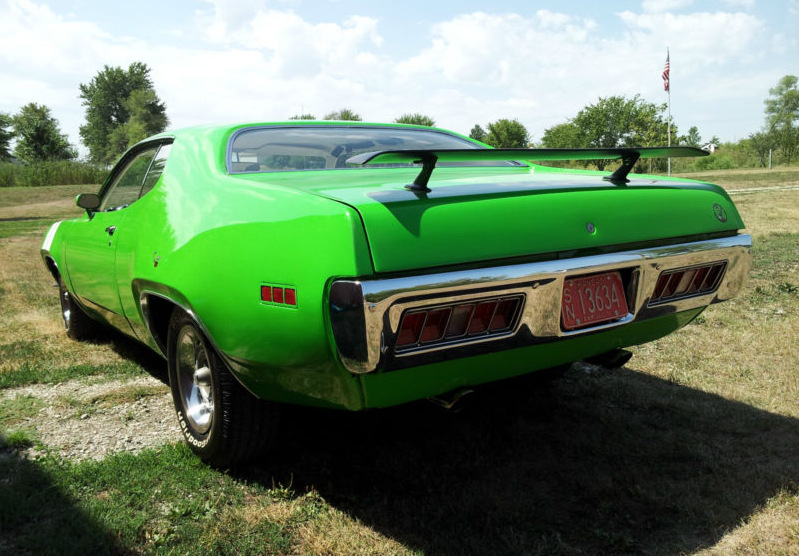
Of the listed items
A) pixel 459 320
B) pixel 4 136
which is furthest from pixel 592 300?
pixel 4 136

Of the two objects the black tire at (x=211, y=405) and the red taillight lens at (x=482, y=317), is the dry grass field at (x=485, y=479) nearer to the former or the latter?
the black tire at (x=211, y=405)

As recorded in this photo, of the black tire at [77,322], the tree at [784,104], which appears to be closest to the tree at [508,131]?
the tree at [784,104]

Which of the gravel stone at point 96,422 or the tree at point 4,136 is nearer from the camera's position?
the gravel stone at point 96,422

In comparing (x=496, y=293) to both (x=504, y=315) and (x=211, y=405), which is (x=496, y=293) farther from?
(x=211, y=405)

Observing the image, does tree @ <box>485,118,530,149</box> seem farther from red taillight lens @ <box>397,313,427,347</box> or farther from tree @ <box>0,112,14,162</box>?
red taillight lens @ <box>397,313,427,347</box>

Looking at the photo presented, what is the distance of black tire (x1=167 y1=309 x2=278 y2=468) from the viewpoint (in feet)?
8.02

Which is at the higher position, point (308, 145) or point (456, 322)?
point (308, 145)

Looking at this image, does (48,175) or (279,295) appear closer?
(279,295)

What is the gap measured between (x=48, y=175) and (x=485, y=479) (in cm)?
3948

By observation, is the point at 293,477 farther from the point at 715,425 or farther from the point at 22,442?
the point at 715,425

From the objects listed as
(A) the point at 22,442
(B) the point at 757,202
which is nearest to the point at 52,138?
(B) the point at 757,202

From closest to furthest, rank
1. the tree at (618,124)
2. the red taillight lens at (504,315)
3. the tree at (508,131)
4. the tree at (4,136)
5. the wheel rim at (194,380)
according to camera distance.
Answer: the red taillight lens at (504,315), the wheel rim at (194,380), the tree at (4,136), the tree at (618,124), the tree at (508,131)

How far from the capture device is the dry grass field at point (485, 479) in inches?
84.2

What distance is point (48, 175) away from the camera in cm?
3634
